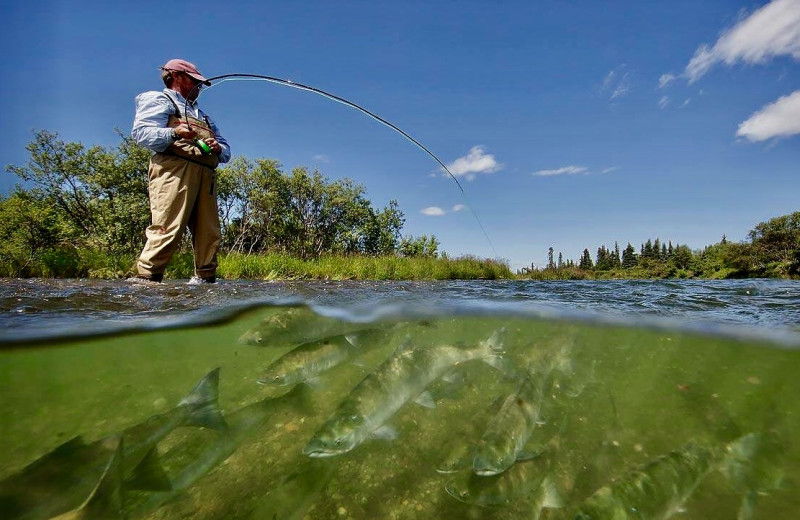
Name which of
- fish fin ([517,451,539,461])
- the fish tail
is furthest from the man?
fish fin ([517,451,539,461])

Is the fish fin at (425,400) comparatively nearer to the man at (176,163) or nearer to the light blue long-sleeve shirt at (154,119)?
the man at (176,163)

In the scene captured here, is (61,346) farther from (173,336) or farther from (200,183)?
(200,183)

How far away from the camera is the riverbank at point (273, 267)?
10.2 metres

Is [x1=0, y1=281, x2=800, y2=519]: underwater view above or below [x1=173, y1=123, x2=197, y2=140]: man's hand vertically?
below

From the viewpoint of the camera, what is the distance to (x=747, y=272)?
5131cm

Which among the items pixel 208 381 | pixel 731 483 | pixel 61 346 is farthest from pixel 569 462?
pixel 61 346

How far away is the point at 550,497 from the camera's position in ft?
6.56

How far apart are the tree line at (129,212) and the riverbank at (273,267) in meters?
0.10

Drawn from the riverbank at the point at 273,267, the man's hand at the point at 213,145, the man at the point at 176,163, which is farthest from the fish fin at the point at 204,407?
the riverbank at the point at 273,267

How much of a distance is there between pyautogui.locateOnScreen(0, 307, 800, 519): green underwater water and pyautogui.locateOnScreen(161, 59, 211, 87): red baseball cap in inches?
138

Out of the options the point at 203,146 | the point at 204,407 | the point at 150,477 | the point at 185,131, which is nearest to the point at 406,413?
the point at 204,407

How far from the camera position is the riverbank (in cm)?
1024

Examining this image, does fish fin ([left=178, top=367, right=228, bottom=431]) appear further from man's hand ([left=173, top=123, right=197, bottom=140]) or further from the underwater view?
man's hand ([left=173, top=123, right=197, bottom=140])

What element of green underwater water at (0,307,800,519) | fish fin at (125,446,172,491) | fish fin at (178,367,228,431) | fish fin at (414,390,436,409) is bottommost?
green underwater water at (0,307,800,519)
